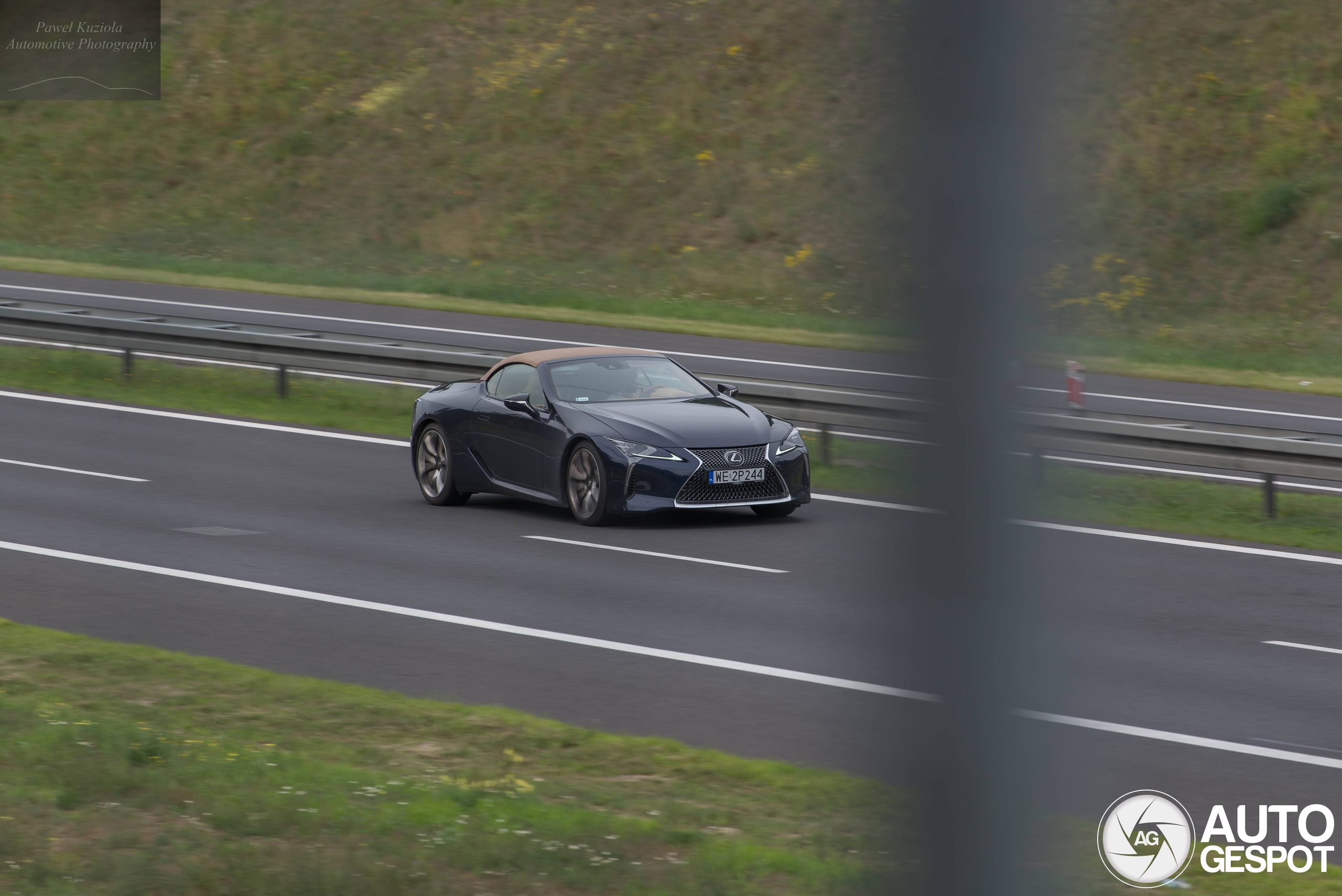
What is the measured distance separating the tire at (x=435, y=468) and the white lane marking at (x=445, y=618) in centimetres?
368

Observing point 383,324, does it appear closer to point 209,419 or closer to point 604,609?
point 209,419

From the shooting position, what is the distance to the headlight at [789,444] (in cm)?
1505

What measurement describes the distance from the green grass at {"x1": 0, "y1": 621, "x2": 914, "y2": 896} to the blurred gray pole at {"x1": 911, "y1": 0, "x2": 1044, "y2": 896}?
275 cm

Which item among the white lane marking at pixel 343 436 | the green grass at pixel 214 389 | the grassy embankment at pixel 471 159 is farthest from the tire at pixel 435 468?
the grassy embankment at pixel 471 159

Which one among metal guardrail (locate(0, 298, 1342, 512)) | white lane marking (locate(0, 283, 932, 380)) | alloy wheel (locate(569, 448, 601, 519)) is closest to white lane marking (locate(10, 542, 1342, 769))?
metal guardrail (locate(0, 298, 1342, 512))

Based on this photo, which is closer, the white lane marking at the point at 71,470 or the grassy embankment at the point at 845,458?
the grassy embankment at the point at 845,458

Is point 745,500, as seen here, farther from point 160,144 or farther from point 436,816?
point 160,144

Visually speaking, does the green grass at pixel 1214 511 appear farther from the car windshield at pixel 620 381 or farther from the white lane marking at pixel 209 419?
the white lane marking at pixel 209 419

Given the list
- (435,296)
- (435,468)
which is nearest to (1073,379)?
(435,468)

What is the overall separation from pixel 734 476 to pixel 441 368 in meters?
8.18

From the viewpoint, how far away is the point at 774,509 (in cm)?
1541

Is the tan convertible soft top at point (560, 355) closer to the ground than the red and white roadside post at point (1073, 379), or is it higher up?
closer to the ground

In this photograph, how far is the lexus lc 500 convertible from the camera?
48.2ft

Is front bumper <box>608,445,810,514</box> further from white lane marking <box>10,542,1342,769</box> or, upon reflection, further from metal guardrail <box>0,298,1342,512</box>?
white lane marking <box>10,542,1342,769</box>
